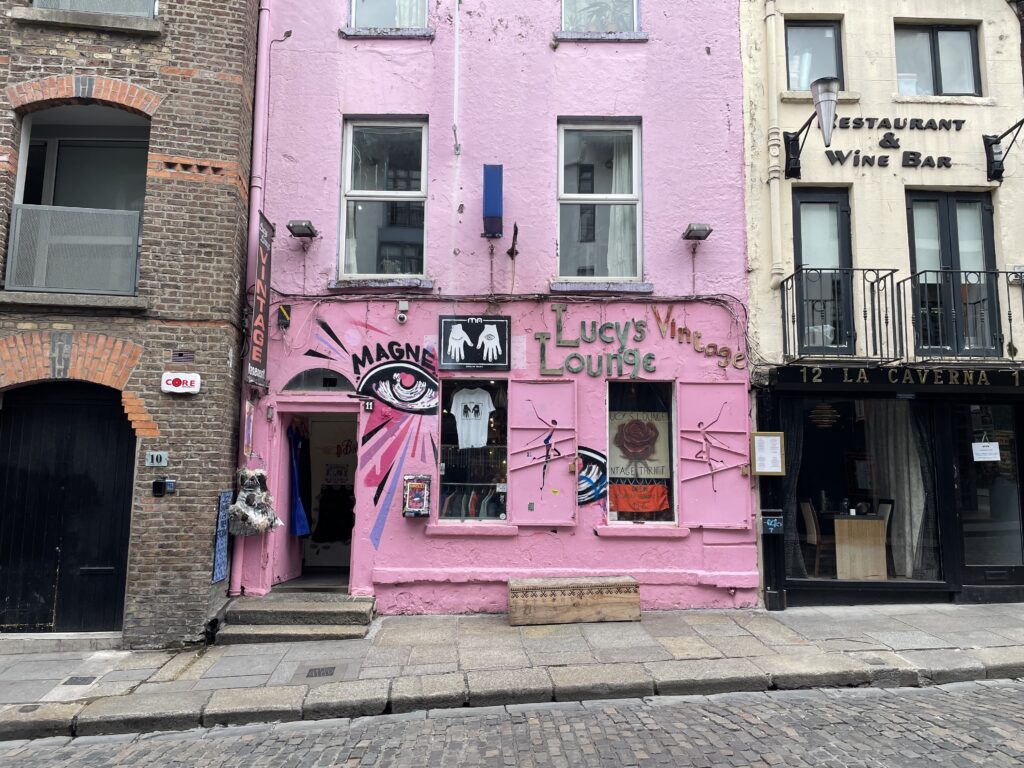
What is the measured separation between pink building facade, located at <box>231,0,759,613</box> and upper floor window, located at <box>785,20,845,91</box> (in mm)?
888

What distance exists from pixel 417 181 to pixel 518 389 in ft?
10.2

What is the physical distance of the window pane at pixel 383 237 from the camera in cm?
865

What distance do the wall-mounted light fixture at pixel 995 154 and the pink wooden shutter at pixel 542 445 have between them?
6.21 metres

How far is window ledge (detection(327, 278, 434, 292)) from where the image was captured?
27.2 ft

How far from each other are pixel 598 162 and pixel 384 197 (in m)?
2.91

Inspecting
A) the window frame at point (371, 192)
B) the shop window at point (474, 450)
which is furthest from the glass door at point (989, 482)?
the window frame at point (371, 192)

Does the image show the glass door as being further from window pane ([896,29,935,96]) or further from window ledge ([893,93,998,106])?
window pane ([896,29,935,96])

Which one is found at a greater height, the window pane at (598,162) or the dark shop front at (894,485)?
the window pane at (598,162)

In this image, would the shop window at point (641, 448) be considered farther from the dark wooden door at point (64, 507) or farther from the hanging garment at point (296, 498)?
the dark wooden door at point (64, 507)

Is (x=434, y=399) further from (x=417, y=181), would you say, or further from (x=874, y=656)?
(x=874, y=656)

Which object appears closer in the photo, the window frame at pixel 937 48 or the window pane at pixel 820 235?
the window pane at pixel 820 235

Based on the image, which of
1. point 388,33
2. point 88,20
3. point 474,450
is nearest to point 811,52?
point 388,33

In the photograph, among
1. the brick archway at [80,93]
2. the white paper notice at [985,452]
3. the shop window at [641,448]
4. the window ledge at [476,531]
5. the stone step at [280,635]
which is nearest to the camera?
the stone step at [280,635]

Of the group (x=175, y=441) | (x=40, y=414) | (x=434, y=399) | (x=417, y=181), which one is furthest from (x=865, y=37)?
(x=40, y=414)
